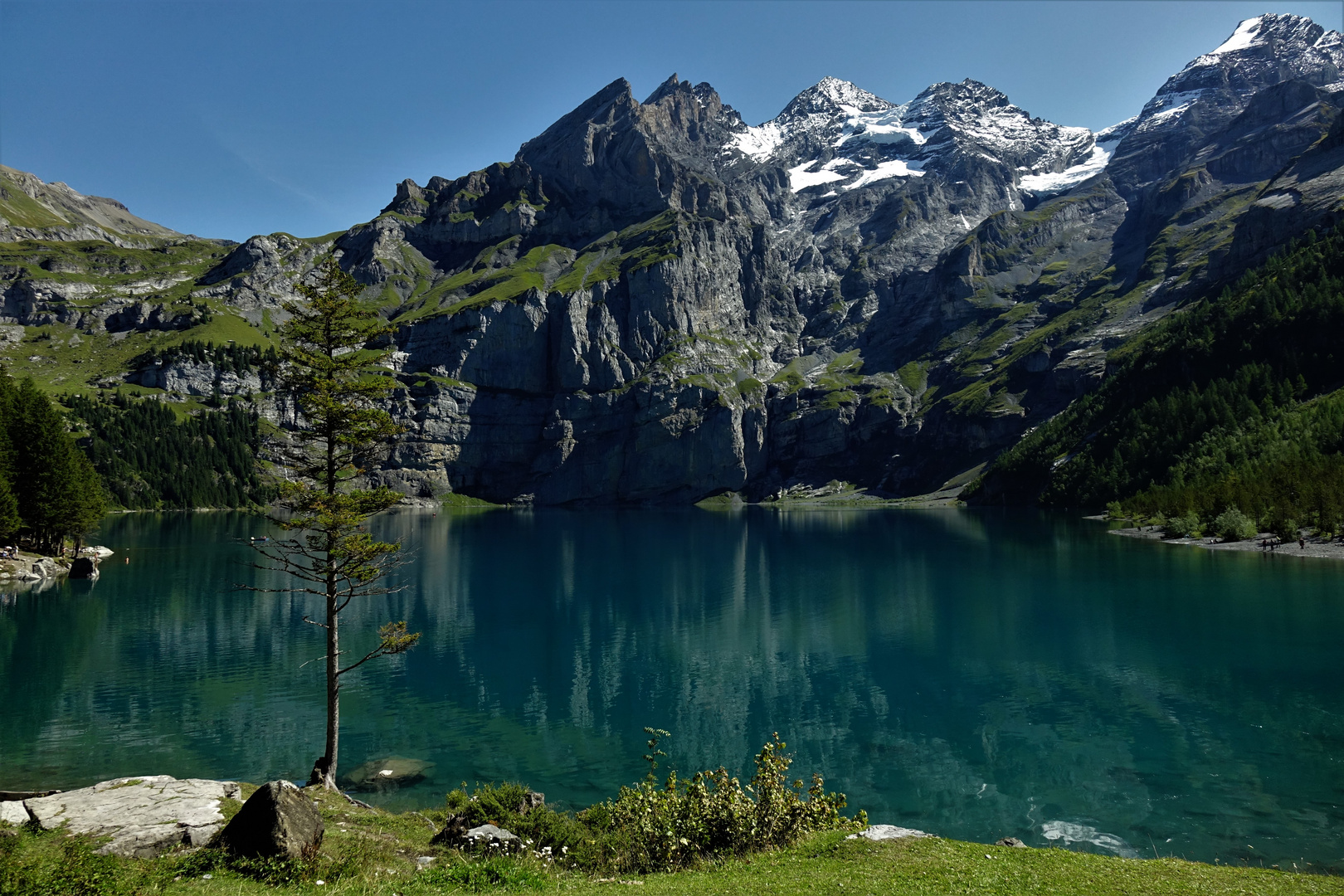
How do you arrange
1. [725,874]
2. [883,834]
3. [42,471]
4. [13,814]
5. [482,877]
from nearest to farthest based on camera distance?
[482,877] < [725,874] < [13,814] < [883,834] < [42,471]

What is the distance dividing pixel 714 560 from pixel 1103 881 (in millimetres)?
92296

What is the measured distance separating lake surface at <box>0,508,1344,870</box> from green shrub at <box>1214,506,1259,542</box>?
517 inches

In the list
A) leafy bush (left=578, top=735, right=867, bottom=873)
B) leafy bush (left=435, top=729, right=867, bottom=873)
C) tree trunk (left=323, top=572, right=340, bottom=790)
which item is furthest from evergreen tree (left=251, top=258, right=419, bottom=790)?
leafy bush (left=578, top=735, right=867, bottom=873)

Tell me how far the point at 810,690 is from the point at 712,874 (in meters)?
27.3

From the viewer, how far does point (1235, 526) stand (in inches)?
3597

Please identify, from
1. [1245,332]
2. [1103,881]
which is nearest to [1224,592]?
[1103,881]

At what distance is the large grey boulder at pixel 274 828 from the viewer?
47.7 feet

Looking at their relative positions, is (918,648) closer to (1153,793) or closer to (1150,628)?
(1150,628)

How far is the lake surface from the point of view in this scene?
2702 cm

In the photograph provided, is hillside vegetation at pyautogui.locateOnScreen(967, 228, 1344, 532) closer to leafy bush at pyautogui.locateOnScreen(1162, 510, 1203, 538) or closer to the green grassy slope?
leafy bush at pyautogui.locateOnScreen(1162, 510, 1203, 538)

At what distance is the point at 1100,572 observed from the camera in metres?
77.5

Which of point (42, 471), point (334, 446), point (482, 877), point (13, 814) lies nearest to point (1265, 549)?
point (482, 877)

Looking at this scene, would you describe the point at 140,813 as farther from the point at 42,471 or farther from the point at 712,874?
the point at 42,471

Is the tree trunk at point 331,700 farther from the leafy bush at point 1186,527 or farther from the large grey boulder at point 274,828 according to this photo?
the leafy bush at point 1186,527
